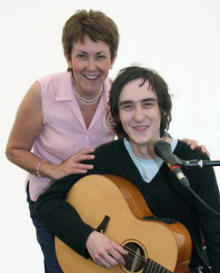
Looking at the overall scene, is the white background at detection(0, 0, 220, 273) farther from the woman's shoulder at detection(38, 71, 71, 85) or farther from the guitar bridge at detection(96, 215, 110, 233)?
the guitar bridge at detection(96, 215, 110, 233)

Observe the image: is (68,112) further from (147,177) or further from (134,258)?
(134,258)

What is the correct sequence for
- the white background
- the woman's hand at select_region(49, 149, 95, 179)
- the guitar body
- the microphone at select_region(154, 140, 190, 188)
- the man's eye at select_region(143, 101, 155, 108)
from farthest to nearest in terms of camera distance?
the white background < the woman's hand at select_region(49, 149, 95, 179) < the man's eye at select_region(143, 101, 155, 108) < the guitar body < the microphone at select_region(154, 140, 190, 188)

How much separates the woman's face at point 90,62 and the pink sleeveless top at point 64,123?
0.09 meters

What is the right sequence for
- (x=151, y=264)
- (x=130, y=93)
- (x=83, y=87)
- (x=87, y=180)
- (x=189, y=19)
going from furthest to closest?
(x=189, y=19) < (x=83, y=87) < (x=87, y=180) < (x=130, y=93) < (x=151, y=264)

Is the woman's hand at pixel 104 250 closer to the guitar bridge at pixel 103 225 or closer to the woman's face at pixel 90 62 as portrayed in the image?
the guitar bridge at pixel 103 225

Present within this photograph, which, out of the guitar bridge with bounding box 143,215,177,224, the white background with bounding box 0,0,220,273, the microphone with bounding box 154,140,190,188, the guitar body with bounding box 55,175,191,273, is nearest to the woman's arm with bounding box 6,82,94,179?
the guitar body with bounding box 55,175,191,273

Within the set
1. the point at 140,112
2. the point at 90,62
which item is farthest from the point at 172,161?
the point at 90,62

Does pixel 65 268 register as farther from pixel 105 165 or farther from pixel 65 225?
pixel 105 165

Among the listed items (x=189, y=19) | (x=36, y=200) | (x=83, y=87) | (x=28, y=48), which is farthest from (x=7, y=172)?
(x=189, y=19)

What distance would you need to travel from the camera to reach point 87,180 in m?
1.52

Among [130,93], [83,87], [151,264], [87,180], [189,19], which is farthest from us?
[189,19]

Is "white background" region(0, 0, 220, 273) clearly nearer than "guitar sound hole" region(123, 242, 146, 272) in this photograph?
No

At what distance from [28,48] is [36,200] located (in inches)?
50.9

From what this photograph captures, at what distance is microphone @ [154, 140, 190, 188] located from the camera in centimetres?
91
